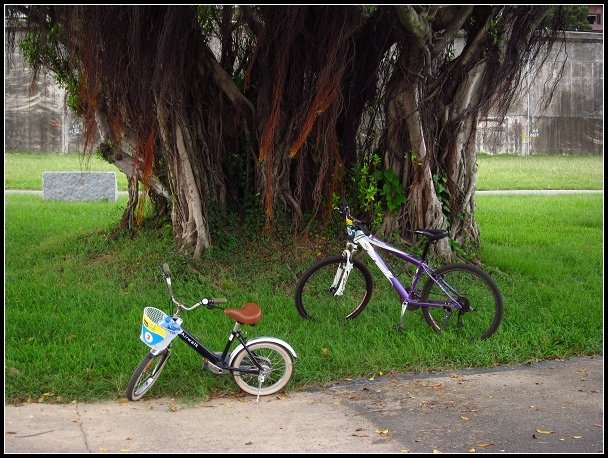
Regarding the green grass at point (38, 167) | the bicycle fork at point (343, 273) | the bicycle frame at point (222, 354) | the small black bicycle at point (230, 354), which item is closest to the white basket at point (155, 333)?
the small black bicycle at point (230, 354)

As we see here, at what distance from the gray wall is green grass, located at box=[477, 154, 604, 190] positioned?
33.3 inches

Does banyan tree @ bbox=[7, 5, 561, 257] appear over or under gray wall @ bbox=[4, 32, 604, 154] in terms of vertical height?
under

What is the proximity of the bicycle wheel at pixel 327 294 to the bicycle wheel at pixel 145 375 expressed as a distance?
200 centimetres

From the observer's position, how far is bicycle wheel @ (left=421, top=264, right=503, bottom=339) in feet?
24.4

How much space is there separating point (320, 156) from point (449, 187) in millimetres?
1839

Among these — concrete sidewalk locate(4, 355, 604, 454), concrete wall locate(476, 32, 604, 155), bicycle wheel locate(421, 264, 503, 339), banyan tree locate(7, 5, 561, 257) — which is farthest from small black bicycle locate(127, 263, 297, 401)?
concrete wall locate(476, 32, 604, 155)

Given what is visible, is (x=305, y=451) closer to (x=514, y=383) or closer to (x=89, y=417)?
(x=89, y=417)

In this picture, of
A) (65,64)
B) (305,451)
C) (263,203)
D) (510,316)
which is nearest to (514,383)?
(510,316)

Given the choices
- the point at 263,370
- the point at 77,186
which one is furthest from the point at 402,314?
the point at 77,186

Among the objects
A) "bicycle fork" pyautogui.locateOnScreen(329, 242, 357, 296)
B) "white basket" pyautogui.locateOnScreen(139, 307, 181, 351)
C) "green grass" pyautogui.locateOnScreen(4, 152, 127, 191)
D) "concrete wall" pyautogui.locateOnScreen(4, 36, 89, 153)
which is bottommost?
"white basket" pyautogui.locateOnScreen(139, 307, 181, 351)

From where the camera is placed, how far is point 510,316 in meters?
8.12

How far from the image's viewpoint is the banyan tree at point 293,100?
7918mm

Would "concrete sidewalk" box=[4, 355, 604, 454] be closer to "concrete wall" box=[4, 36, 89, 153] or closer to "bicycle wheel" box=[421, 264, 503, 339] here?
"bicycle wheel" box=[421, 264, 503, 339]

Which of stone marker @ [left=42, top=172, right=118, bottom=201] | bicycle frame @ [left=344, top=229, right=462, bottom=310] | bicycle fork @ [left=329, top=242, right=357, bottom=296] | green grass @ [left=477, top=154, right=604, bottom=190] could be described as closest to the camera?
bicycle frame @ [left=344, top=229, right=462, bottom=310]
